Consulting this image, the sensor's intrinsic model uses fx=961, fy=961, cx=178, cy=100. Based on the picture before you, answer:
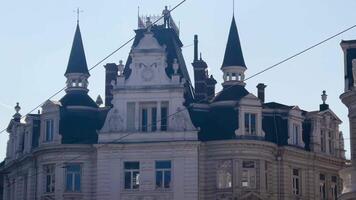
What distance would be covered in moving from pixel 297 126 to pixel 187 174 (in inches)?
339

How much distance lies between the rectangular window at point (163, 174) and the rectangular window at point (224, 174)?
293 centimetres

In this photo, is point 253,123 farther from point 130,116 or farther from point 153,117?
point 130,116

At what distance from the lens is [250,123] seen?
191ft

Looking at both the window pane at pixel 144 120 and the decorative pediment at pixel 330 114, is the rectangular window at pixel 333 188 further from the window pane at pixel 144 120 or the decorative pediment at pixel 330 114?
the window pane at pixel 144 120

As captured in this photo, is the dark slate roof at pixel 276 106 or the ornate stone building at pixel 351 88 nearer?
the ornate stone building at pixel 351 88

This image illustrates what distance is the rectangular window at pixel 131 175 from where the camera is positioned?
5794 cm

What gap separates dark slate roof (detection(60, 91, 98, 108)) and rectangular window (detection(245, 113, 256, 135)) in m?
10.1

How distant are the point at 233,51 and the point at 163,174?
926cm

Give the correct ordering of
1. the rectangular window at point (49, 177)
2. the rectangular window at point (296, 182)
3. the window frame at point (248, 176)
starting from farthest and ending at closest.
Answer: the rectangular window at point (296, 182) → the rectangular window at point (49, 177) → the window frame at point (248, 176)

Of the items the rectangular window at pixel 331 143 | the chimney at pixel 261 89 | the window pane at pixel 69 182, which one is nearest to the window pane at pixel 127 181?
the window pane at pixel 69 182

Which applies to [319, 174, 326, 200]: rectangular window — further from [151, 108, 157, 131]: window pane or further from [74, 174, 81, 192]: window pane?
[74, 174, 81, 192]: window pane

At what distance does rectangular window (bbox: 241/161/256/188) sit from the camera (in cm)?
5700

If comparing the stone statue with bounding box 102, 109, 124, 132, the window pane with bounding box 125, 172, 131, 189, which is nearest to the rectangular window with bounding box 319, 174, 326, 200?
the window pane with bounding box 125, 172, 131, 189

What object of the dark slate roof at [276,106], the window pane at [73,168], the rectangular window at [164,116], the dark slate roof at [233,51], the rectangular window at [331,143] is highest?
the dark slate roof at [233,51]
